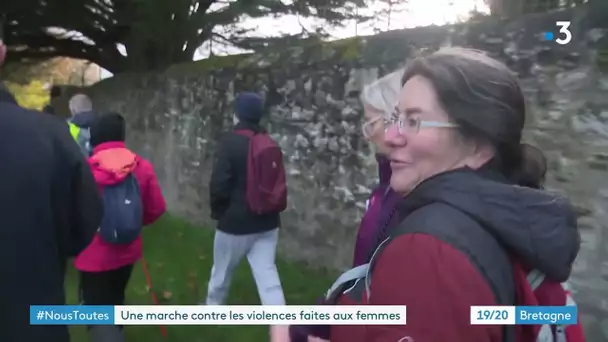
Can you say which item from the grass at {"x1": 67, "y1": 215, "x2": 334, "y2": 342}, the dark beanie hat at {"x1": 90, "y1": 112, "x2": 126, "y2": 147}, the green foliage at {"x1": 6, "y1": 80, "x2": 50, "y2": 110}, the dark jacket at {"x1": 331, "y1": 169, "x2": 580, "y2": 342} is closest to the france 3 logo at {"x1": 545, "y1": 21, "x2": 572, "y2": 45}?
the grass at {"x1": 67, "y1": 215, "x2": 334, "y2": 342}

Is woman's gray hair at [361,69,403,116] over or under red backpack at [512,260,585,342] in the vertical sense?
over

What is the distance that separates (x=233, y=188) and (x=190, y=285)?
83cm

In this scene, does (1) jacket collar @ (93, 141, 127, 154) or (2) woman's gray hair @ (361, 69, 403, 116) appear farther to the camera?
(1) jacket collar @ (93, 141, 127, 154)

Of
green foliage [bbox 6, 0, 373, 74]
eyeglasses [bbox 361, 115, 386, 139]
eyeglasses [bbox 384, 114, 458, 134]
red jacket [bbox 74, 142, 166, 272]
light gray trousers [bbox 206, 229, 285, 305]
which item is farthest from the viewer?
green foliage [bbox 6, 0, 373, 74]

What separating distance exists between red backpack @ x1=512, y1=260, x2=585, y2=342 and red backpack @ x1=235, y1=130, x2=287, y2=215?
1.64 metres

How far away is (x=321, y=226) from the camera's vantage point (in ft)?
12.0

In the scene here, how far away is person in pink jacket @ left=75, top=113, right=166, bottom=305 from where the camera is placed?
2.00m

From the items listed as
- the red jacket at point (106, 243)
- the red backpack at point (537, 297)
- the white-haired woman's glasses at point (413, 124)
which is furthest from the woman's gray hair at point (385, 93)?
the red jacket at point (106, 243)

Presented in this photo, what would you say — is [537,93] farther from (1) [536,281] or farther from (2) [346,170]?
(1) [536,281]

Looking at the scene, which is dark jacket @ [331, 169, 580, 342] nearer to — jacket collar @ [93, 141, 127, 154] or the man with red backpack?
jacket collar @ [93, 141, 127, 154]

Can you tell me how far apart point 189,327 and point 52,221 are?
1.26 meters

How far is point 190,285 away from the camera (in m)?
3.09

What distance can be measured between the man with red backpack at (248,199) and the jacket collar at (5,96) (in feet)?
3.93

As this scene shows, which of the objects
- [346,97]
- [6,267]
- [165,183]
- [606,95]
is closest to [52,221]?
[6,267]
